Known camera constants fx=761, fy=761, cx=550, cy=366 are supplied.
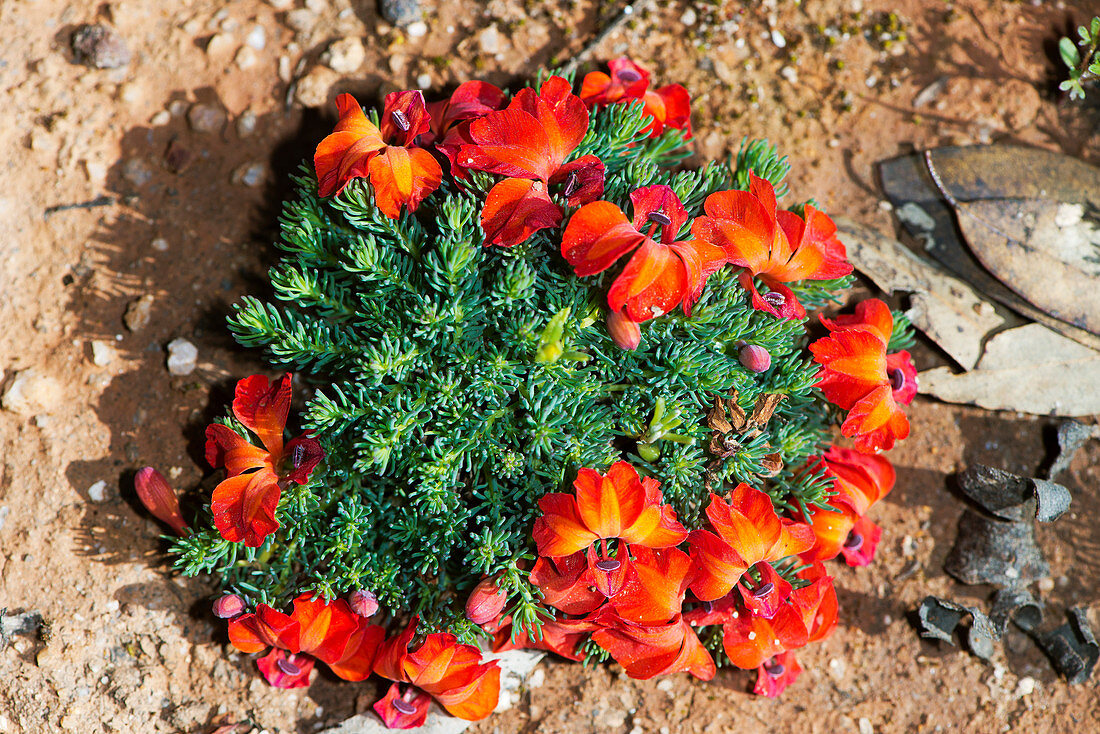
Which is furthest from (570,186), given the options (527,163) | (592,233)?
(592,233)

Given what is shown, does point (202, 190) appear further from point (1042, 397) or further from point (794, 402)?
point (1042, 397)

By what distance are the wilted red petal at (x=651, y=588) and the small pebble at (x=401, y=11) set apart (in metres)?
2.75

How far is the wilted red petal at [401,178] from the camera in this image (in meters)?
2.67

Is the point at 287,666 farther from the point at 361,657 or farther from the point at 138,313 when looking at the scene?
the point at 138,313

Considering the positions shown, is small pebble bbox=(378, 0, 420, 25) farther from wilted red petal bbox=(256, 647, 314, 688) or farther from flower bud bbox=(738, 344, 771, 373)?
wilted red petal bbox=(256, 647, 314, 688)

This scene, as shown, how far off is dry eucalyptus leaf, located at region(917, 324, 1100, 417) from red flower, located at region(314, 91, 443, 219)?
254 centimetres

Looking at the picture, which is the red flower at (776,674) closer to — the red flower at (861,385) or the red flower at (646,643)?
the red flower at (646,643)

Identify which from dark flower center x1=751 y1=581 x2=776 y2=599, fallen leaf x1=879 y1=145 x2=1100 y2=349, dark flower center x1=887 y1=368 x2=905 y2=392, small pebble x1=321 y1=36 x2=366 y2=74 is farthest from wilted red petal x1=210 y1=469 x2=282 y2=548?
fallen leaf x1=879 y1=145 x2=1100 y2=349

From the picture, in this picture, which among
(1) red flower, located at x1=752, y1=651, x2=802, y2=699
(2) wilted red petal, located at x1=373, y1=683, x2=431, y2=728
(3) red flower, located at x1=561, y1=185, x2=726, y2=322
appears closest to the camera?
(3) red flower, located at x1=561, y1=185, x2=726, y2=322

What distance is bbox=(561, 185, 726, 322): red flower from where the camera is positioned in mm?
2424

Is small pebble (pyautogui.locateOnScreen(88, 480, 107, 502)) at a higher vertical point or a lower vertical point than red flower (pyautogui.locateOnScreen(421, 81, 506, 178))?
lower

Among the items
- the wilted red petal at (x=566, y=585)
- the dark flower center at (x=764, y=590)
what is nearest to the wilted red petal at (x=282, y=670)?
the wilted red petal at (x=566, y=585)

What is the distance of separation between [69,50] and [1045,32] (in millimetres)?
4885

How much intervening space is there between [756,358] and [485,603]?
1315mm
